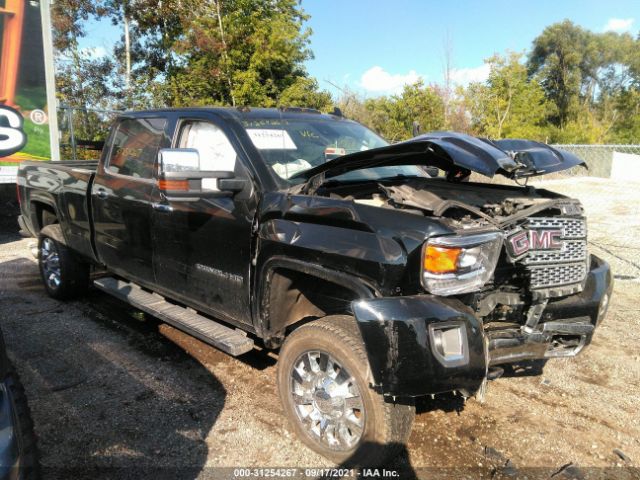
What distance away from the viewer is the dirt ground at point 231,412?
2.89m

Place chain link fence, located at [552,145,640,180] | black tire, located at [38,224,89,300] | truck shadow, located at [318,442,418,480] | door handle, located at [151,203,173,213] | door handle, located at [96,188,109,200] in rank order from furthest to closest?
chain link fence, located at [552,145,640,180] < black tire, located at [38,224,89,300] < door handle, located at [96,188,109,200] < door handle, located at [151,203,173,213] < truck shadow, located at [318,442,418,480]

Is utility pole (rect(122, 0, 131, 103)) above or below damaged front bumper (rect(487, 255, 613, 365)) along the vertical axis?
above

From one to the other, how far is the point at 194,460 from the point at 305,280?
3.96ft

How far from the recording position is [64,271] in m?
5.50

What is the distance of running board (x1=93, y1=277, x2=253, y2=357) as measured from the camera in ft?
11.1

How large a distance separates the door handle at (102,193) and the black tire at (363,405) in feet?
8.60

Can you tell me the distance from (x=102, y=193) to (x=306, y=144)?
6.84ft

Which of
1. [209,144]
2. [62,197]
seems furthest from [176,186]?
[62,197]

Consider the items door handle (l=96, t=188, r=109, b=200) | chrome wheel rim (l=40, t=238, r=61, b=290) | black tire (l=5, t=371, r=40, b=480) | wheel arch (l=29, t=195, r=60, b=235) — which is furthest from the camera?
wheel arch (l=29, t=195, r=60, b=235)

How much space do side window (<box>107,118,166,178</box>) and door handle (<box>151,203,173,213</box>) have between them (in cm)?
31

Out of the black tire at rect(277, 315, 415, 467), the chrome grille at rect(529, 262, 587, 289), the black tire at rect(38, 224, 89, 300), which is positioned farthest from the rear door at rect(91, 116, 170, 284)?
the chrome grille at rect(529, 262, 587, 289)

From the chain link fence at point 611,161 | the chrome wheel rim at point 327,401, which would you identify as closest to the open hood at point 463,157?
the chrome wheel rim at point 327,401

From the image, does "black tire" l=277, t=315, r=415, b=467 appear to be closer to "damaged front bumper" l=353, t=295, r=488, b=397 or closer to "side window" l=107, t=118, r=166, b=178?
"damaged front bumper" l=353, t=295, r=488, b=397

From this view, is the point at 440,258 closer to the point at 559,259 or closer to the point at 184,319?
the point at 559,259
